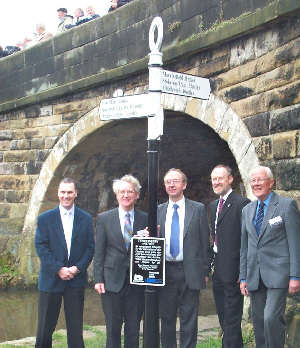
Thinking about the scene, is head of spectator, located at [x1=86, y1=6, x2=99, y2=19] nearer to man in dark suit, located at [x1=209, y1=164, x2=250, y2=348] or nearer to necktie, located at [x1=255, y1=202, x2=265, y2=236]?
man in dark suit, located at [x1=209, y1=164, x2=250, y2=348]

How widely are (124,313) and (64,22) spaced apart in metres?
7.64

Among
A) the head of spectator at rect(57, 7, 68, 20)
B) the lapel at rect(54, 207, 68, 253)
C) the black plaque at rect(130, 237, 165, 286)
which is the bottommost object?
the black plaque at rect(130, 237, 165, 286)

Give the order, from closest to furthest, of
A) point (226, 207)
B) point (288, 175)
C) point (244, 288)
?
point (244, 288)
point (226, 207)
point (288, 175)

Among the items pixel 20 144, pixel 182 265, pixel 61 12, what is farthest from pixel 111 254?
pixel 61 12

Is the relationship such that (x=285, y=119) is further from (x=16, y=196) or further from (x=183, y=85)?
(x=16, y=196)

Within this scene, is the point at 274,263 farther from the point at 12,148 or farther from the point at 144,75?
the point at 12,148

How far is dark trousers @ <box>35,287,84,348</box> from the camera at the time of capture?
4.69m

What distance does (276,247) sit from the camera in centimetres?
418

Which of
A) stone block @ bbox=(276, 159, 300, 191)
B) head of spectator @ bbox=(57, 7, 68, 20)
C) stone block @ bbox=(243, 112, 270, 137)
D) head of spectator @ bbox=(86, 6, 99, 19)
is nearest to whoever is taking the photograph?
stone block @ bbox=(276, 159, 300, 191)

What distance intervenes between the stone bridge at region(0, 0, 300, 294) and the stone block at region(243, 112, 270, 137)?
1cm

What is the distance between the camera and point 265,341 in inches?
170

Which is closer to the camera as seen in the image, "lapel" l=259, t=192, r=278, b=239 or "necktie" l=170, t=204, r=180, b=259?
Result: "lapel" l=259, t=192, r=278, b=239

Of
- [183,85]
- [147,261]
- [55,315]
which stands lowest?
[55,315]

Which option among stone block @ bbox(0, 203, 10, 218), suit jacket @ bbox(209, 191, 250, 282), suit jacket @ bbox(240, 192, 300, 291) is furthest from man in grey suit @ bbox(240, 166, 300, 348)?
stone block @ bbox(0, 203, 10, 218)
